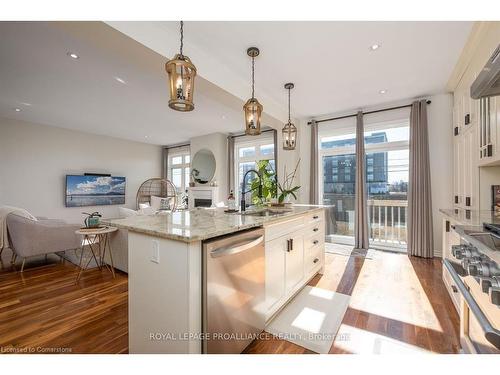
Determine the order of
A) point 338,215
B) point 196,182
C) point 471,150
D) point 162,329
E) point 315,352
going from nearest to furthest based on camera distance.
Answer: point 162,329
point 315,352
point 471,150
point 338,215
point 196,182

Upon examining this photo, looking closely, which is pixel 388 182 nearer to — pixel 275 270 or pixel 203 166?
pixel 275 270

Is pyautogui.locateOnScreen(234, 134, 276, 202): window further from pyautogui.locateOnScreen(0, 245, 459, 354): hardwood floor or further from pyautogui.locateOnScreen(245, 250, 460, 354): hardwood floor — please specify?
pyautogui.locateOnScreen(0, 245, 459, 354): hardwood floor

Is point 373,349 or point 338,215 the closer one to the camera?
point 373,349

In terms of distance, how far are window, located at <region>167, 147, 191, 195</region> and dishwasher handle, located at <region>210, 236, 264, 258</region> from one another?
6.43 meters

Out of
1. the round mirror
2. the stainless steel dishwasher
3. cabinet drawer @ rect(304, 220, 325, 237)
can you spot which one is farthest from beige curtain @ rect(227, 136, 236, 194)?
the stainless steel dishwasher

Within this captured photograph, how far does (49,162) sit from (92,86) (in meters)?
3.48

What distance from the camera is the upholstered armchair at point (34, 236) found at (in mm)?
3027

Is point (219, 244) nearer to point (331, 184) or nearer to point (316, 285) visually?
point (316, 285)

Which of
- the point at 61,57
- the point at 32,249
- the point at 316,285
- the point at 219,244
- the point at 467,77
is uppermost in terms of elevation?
the point at 61,57

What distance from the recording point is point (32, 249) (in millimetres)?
3070

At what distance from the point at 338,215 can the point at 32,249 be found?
203 inches

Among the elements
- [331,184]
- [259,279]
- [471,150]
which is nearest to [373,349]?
[259,279]

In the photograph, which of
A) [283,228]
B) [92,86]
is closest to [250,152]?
[92,86]

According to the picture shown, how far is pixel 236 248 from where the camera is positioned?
1332 millimetres
